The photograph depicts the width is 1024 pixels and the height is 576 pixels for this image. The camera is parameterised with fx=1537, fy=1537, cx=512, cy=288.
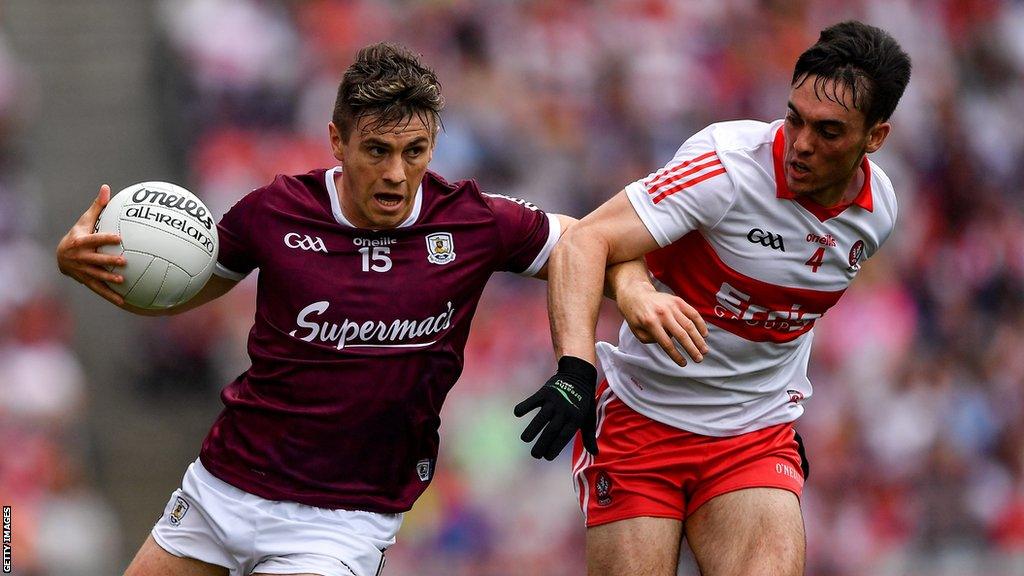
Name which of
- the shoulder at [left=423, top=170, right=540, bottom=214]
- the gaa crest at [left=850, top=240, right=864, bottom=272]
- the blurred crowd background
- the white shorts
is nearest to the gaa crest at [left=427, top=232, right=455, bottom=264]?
the shoulder at [left=423, top=170, right=540, bottom=214]

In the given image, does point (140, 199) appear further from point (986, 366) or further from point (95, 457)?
point (986, 366)

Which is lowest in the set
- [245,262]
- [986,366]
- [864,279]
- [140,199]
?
[986,366]

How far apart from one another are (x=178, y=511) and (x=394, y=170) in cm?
151

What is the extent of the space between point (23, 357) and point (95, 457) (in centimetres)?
134

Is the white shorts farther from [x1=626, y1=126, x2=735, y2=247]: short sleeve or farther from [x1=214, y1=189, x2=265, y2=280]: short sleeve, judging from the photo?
[x1=626, y1=126, x2=735, y2=247]: short sleeve

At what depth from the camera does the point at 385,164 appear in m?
5.39

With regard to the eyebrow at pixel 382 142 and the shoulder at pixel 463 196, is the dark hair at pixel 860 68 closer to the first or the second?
the shoulder at pixel 463 196

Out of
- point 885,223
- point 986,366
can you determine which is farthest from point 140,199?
point 986,366

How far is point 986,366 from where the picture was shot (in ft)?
41.7

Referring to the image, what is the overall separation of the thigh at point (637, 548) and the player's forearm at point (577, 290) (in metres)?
0.78

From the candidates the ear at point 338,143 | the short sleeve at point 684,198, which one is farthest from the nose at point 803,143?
the ear at point 338,143

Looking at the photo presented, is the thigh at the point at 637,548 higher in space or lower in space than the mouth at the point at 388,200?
lower

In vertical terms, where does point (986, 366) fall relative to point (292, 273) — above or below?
below

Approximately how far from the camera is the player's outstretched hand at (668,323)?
508cm
